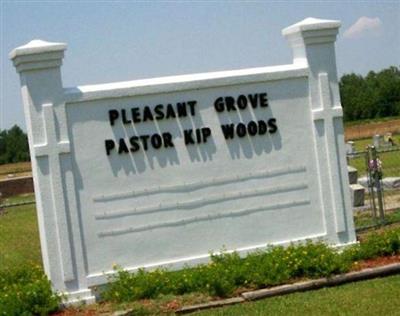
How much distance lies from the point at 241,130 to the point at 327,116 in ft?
4.18

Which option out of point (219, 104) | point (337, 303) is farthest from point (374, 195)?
point (337, 303)

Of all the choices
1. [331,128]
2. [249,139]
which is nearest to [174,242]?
[249,139]

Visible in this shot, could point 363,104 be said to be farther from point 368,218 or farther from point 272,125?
point 272,125

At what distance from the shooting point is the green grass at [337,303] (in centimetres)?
832

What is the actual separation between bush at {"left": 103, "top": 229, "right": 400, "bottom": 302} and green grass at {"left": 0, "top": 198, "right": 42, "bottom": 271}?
3.93m

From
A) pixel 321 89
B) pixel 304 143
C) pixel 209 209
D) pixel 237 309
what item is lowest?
pixel 237 309

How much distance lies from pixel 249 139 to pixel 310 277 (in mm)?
2109

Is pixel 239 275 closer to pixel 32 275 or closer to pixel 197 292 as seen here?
pixel 197 292

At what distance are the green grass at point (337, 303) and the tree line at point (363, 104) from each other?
65750 mm

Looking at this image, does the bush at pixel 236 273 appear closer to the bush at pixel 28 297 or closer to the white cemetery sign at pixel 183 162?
the white cemetery sign at pixel 183 162

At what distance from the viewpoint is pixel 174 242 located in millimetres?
10609

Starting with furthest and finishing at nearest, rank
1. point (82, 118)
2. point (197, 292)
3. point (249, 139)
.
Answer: point (249, 139) < point (82, 118) < point (197, 292)

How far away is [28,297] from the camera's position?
9.34 m

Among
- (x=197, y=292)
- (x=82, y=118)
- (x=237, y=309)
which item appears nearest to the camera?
(x=237, y=309)
